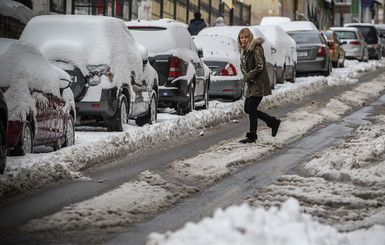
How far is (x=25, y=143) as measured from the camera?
10.6m

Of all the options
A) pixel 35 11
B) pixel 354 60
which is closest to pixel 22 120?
pixel 35 11

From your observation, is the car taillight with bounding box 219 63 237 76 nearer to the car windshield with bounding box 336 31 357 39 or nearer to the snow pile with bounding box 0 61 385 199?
the snow pile with bounding box 0 61 385 199

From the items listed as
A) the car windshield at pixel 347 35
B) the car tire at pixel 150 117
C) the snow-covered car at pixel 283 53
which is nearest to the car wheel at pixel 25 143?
the car tire at pixel 150 117

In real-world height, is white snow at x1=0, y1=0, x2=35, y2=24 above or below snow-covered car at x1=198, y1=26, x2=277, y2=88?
above

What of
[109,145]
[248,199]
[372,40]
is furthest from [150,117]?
[372,40]

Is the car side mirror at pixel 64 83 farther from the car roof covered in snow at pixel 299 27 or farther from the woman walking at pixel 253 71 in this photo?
the car roof covered in snow at pixel 299 27

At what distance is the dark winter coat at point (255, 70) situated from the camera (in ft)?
43.6

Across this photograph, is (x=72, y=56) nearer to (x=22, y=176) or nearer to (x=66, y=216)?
(x=22, y=176)

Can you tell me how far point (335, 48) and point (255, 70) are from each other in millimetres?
25020

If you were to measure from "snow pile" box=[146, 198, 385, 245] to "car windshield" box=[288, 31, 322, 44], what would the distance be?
2719cm

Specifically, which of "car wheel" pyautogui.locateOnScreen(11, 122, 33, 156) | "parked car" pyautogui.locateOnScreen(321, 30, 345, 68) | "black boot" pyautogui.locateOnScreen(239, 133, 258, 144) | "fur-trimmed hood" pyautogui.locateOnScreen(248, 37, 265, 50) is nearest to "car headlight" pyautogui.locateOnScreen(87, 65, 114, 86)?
"fur-trimmed hood" pyautogui.locateOnScreen(248, 37, 265, 50)

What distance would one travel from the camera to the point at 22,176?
29.2 feet

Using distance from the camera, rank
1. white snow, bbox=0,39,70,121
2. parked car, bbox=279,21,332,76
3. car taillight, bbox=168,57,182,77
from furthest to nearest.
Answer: parked car, bbox=279,21,332,76 → car taillight, bbox=168,57,182,77 → white snow, bbox=0,39,70,121

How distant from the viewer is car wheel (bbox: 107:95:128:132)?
14.1 meters
